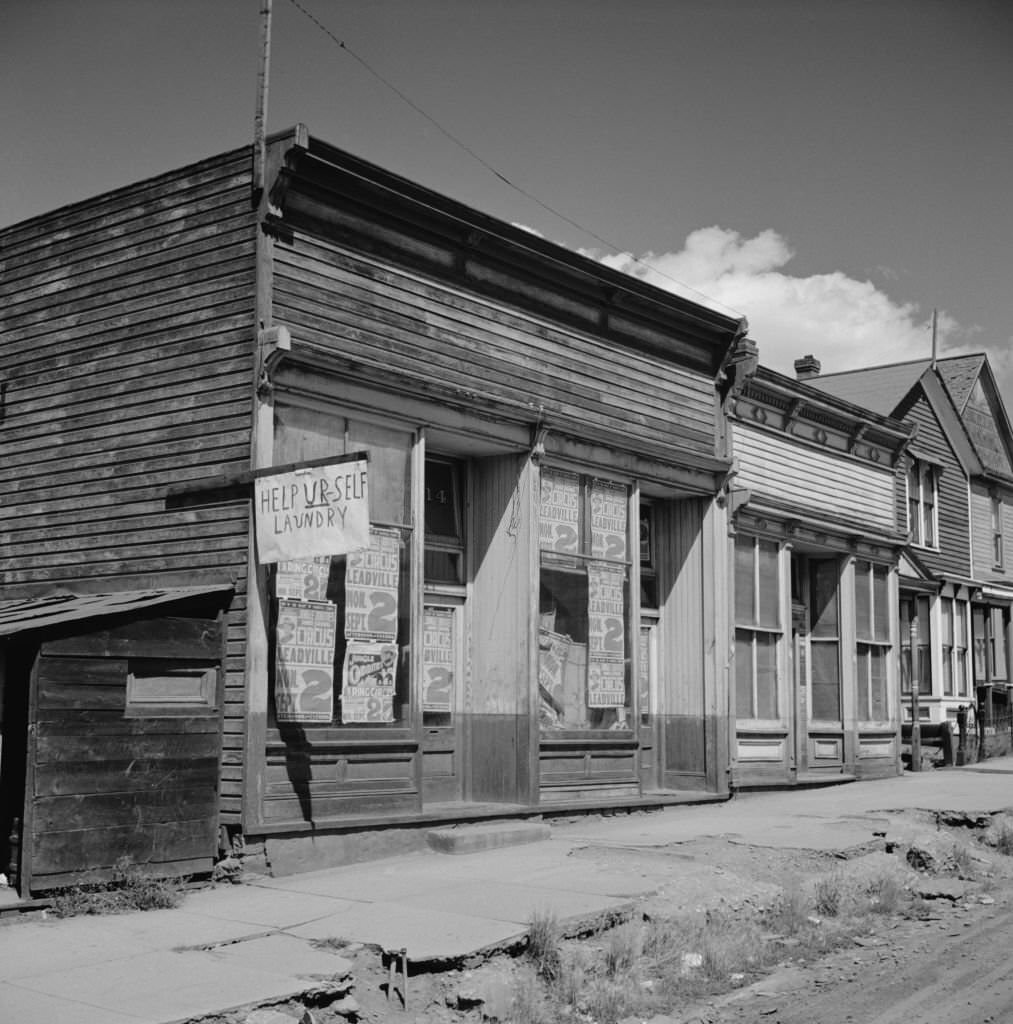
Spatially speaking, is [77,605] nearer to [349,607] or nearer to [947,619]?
[349,607]

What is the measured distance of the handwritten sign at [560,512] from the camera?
561 inches

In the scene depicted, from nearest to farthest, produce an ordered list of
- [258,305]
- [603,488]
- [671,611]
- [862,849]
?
[258,305] < [862,849] < [603,488] < [671,611]

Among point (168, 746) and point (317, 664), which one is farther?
point (317, 664)

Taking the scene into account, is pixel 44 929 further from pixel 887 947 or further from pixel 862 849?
pixel 862 849

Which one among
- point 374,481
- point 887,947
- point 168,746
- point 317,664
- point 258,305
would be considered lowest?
point 887,947

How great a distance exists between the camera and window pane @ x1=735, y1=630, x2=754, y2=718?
17547 mm

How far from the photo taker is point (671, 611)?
55.4ft

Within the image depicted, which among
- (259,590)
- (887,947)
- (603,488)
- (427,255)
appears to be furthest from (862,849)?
(427,255)

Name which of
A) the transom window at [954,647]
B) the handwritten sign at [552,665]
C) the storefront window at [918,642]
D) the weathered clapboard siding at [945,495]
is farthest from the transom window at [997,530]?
the handwritten sign at [552,665]

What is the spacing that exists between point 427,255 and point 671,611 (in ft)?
20.8

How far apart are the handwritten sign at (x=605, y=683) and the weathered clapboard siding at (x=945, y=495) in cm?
1279

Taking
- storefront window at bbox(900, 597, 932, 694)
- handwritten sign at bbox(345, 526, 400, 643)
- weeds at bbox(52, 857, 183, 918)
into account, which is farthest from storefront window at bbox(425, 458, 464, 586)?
storefront window at bbox(900, 597, 932, 694)

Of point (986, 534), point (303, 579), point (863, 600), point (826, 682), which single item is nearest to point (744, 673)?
point (826, 682)

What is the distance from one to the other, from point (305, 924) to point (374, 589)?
3.87 metres
